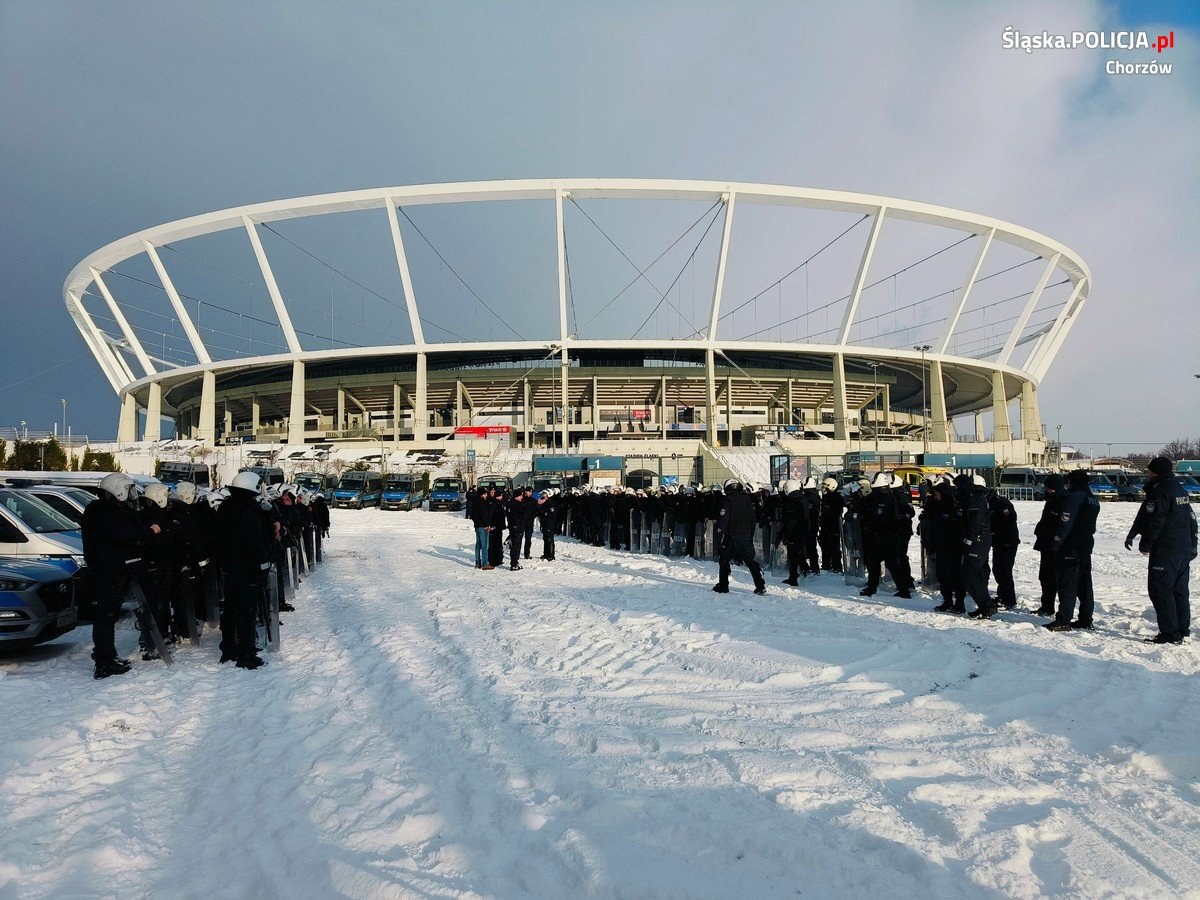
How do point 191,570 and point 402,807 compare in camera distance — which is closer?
point 402,807

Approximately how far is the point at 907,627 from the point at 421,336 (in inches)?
1862

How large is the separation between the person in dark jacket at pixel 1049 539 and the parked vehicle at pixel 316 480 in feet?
103

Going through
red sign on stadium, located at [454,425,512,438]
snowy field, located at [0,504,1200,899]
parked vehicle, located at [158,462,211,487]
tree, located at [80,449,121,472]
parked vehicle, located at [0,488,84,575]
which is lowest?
snowy field, located at [0,504,1200,899]

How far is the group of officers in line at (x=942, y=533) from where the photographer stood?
6.01m

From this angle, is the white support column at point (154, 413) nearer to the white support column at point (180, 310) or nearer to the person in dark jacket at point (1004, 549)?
the white support column at point (180, 310)

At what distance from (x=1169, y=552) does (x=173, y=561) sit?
9.03m

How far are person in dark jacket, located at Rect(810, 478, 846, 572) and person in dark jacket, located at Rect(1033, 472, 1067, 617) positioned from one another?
3138 millimetres

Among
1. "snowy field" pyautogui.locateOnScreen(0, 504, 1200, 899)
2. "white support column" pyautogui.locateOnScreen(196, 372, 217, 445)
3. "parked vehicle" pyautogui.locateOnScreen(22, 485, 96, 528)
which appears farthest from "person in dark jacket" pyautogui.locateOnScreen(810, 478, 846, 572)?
"white support column" pyautogui.locateOnScreen(196, 372, 217, 445)

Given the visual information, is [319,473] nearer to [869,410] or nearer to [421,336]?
[421,336]

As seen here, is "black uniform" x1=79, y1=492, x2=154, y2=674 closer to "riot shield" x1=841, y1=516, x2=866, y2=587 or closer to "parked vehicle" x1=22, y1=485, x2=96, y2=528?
"parked vehicle" x1=22, y1=485, x2=96, y2=528

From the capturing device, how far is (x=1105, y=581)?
9547 mm

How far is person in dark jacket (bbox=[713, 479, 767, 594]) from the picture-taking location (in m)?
8.88

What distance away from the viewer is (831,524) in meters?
10.5

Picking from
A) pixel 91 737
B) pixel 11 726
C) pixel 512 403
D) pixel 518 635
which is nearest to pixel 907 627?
pixel 518 635
